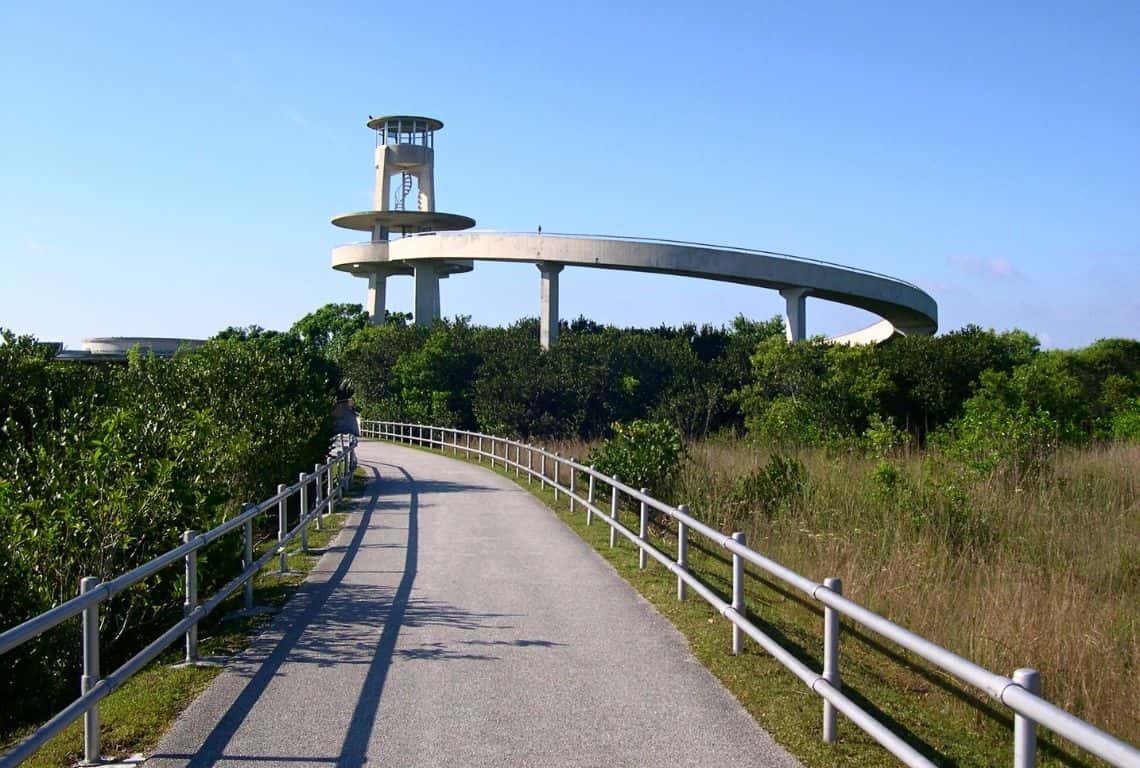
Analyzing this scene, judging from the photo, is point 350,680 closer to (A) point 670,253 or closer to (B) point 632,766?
(B) point 632,766

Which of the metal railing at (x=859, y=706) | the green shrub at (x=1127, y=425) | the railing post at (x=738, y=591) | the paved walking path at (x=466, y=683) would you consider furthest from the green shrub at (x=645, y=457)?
the green shrub at (x=1127, y=425)

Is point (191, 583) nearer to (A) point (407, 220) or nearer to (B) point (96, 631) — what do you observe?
(B) point (96, 631)

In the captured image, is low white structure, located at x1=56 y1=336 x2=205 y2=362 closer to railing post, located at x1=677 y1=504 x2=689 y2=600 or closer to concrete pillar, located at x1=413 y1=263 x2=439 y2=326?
concrete pillar, located at x1=413 y1=263 x2=439 y2=326

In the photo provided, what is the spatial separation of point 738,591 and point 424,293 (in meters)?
54.8

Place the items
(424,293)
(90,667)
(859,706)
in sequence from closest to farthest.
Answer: (90,667) → (859,706) → (424,293)

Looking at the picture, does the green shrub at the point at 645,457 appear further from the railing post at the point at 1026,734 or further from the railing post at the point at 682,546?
the railing post at the point at 1026,734

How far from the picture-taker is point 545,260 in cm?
4928

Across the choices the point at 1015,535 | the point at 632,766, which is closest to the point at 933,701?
the point at 632,766

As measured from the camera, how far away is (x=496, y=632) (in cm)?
906

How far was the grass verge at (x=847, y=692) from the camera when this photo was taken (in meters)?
6.18

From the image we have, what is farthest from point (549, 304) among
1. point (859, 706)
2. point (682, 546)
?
point (859, 706)

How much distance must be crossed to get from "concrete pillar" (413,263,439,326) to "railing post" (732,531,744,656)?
53.6 m

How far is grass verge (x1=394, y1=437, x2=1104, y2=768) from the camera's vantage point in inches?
243

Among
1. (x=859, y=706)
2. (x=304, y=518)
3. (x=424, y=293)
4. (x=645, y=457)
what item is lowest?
(x=859, y=706)
